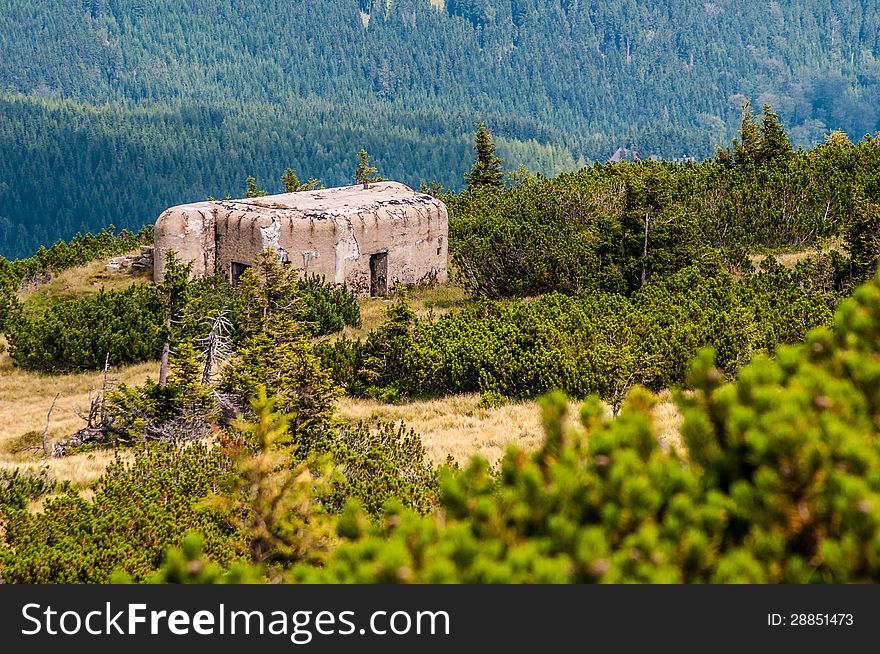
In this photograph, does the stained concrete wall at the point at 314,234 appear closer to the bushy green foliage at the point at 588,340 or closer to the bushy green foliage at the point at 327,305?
the bushy green foliage at the point at 327,305

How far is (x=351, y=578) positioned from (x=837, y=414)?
7.54 ft

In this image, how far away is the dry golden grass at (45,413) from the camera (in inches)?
560

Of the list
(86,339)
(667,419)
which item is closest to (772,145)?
(667,419)

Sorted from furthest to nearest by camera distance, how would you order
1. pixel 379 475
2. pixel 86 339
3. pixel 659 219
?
pixel 659 219, pixel 86 339, pixel 379 475

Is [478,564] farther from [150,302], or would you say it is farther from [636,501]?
[150,302]

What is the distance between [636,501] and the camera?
13.8ft

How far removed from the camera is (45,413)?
61.8 feet

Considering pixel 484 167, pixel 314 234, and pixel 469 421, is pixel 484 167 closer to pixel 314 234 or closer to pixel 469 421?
pixel 314 234

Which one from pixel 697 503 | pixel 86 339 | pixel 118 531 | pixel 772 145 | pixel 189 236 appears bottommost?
pixel 118 531

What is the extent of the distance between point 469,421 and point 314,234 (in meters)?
10.9

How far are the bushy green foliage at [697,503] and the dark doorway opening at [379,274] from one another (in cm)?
2160

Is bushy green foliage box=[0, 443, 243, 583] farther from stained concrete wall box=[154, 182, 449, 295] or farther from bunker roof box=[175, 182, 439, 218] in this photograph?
bunker roof box=[175, 182, 439, 218]

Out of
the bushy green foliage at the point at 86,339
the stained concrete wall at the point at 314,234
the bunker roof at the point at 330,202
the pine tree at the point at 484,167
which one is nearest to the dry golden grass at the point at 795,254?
the stained concrete wall at the point at 314,234

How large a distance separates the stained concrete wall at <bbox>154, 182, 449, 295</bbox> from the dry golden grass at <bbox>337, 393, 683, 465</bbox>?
7.62 m
